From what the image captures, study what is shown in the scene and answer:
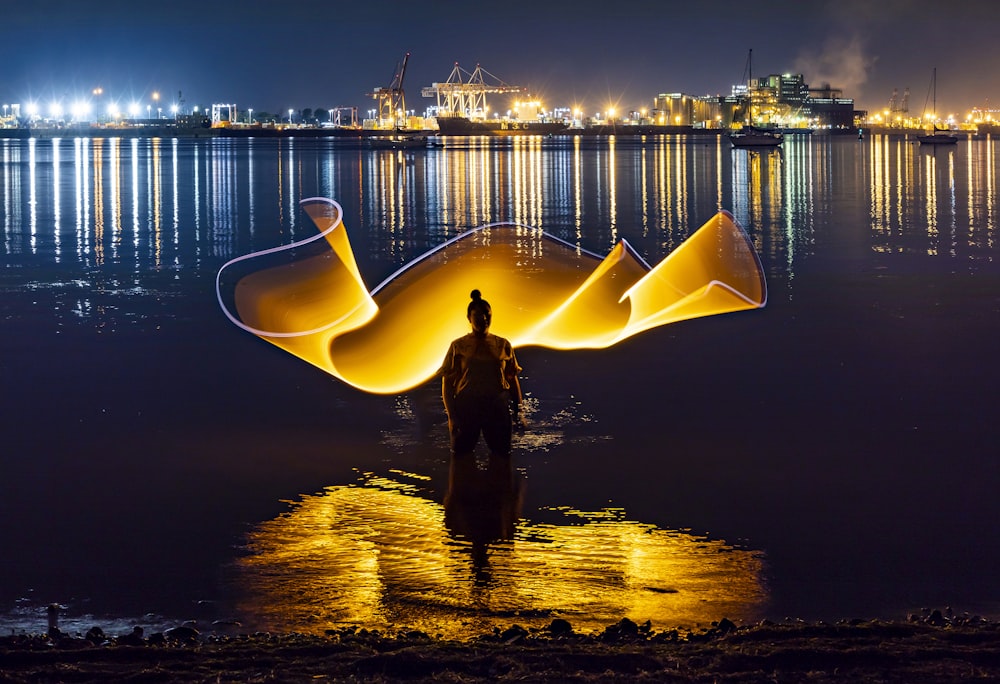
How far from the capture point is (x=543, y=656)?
26.2 ft

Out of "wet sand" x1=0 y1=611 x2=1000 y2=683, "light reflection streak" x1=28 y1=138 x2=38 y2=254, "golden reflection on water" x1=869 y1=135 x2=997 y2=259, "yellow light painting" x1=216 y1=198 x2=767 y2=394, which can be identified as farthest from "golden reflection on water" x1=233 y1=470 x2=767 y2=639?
"light reflection streak" x1=28 y1=138 x2=38 y2=254

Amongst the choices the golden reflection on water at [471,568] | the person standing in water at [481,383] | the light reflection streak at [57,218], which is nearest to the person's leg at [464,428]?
the person standing in water at [481,383]

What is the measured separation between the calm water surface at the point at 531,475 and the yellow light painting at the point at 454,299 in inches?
17.9

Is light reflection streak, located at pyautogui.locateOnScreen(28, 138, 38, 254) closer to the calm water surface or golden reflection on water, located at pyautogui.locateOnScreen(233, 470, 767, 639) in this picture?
the calm water surface

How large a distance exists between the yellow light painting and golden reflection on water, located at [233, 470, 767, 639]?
11.7 feet

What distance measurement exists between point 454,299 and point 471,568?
1097 centimetres

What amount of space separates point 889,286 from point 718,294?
13.5ft

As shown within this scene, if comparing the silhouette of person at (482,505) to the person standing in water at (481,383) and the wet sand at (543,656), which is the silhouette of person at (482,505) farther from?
the wet sand at (543,656)

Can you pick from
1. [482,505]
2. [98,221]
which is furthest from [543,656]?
[98,221]

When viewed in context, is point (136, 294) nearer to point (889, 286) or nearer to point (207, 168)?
point (889, 286)

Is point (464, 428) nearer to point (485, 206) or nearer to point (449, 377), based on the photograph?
point (449, 377)

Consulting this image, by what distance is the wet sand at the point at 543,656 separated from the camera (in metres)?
7.62

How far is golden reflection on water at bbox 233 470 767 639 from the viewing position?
9352 millimetres

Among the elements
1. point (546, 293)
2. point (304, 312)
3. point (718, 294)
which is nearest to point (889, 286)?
point (718, 294)
